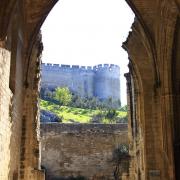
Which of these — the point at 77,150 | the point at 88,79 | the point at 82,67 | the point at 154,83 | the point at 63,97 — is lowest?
the point at 77,150

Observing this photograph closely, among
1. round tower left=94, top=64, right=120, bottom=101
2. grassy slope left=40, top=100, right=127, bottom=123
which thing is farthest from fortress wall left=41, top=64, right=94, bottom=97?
grassy slope left=40, top=100, right=127, bottom=123

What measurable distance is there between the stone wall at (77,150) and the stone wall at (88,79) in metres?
36.9

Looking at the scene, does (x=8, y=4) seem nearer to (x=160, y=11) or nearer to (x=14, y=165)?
(x=14, y=165)

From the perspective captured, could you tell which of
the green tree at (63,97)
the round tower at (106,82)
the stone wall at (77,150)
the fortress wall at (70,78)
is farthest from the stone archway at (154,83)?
the round tower at (106,82)

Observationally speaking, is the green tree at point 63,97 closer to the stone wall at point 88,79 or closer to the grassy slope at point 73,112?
the grassy slope at point 73,112

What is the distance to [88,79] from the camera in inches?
2506

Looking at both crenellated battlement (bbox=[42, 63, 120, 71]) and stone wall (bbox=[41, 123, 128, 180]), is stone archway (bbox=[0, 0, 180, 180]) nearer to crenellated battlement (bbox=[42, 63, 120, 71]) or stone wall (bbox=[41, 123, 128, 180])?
stone wall (bbox=[41, 123, 128, 180])

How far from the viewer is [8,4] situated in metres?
8.29

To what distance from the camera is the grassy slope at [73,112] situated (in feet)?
126

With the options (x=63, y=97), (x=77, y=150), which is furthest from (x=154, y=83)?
(x=63, y=97)

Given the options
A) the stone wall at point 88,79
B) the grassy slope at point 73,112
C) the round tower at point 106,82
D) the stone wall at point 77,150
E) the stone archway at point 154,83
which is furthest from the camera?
the round tower at point 106,82

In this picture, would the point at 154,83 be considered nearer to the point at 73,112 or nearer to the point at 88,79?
the point at 73,112

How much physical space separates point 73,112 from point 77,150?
710 inches

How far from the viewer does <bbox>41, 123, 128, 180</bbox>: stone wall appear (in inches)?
918
